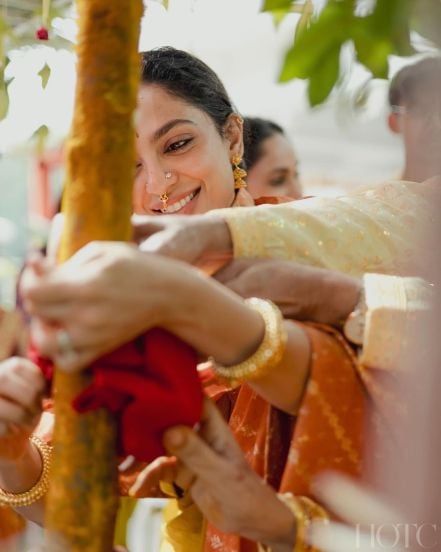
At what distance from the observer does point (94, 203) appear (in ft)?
2.77

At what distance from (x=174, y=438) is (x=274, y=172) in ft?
7.49

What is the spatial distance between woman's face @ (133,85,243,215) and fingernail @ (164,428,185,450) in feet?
2.56

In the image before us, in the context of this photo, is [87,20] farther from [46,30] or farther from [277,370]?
[46,30]

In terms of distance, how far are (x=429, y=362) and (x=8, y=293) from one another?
9.82 ft

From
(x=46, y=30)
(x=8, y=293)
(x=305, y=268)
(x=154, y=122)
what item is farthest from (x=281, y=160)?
(x=305, y=268)

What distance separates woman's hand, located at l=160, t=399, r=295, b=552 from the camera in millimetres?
904

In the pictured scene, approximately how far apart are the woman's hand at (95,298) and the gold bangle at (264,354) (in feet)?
0.44

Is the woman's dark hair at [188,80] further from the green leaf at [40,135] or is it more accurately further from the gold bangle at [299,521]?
the gold bangle at [299,521]

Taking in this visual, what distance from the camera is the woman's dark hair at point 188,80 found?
5.59 ft

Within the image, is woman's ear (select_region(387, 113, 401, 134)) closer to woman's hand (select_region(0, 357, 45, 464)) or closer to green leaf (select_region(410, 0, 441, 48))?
green leaf (select_region(410, 0, 441, 48))

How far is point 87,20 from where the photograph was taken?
87 centimetres

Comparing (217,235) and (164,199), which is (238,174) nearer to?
(164,199)

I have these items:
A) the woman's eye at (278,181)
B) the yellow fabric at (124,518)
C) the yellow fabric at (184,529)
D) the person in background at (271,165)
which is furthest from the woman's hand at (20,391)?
the woman's eye at (278,181)

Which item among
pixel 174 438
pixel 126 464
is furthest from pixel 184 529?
pixel 174 438
